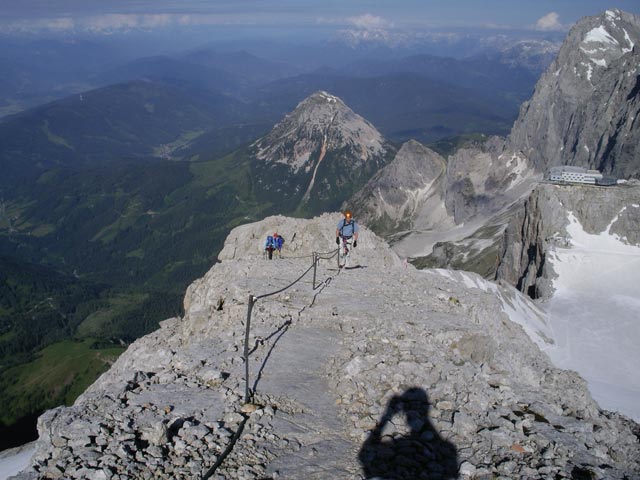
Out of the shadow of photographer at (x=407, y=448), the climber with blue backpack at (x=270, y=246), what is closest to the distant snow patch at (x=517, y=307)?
the climber with blue backpack at (x=270, y=246)

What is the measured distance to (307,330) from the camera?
21.0 metres

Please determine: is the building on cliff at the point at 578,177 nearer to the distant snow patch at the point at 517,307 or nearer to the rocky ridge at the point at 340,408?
the distant snow patch at the point at 517,307

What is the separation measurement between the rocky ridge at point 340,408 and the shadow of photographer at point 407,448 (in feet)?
0.15

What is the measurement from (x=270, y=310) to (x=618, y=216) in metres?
124

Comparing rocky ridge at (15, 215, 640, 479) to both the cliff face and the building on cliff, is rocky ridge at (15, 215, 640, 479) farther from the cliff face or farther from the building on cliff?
the building on cliff

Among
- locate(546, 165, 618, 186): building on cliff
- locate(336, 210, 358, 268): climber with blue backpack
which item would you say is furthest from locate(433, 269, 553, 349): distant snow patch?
locate(546, 165, 618, 186): building on cliff

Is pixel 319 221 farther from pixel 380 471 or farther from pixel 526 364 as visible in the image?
pixel 380 471

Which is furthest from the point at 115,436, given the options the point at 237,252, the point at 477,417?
the point at 237,252

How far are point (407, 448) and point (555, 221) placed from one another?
403 feet

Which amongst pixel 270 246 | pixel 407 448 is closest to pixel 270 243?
pixel 270 246

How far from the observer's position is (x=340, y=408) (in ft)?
48.9

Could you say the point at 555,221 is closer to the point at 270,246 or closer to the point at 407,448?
the point at 270,246

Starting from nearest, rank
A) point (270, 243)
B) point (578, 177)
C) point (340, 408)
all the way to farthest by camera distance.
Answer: point (340, 408), point (270, 243), point (578, 177)

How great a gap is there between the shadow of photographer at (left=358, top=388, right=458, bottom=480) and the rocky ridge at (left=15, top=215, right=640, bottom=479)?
0.15ft
